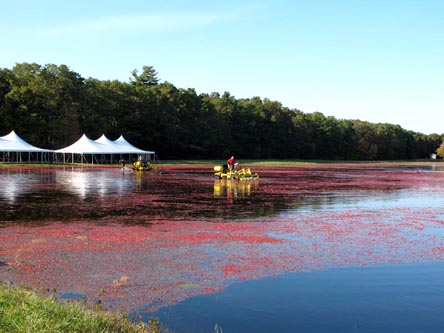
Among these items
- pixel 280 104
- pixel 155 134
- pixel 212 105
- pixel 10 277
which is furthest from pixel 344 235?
pixel 280 104

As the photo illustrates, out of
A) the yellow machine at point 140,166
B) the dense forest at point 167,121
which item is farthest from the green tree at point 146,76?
the yellow machine at point 140,166

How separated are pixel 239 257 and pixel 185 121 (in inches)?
3302

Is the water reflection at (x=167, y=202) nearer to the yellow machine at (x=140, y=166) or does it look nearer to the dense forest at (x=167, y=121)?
the yellow machine at (x=140, y=166)

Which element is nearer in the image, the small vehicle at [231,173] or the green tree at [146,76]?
the small vehicle at [231,173]

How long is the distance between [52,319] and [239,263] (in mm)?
5136

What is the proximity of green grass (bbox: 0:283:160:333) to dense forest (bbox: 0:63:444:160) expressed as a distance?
218ft

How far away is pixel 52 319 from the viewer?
214 inches

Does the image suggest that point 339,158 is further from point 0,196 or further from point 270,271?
point 270,271

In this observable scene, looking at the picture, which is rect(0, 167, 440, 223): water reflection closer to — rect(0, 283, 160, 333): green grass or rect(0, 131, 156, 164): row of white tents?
rect(0, 283, 160, 333): green grass

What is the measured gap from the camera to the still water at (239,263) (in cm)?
715

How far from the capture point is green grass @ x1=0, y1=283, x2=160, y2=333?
5230mm

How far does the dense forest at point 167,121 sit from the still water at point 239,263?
55.7 metres

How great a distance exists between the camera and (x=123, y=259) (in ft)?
33.3

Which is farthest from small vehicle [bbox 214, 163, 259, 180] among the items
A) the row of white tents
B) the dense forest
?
the dense forest
